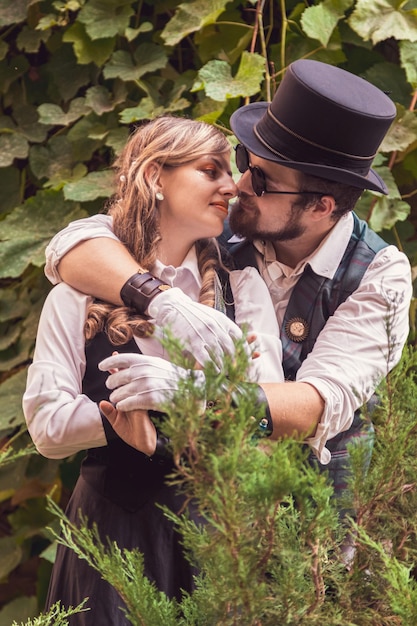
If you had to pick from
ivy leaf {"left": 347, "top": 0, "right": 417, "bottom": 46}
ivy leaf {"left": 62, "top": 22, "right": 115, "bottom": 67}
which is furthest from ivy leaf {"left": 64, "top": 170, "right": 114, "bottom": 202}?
ivy leaf {"left": 347, "top": 0, "right": 417, "bottom": 46}

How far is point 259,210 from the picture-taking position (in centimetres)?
159

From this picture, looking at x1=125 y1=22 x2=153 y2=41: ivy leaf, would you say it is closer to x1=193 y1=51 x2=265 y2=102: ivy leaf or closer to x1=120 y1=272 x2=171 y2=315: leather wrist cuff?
x1=193 y1=51 x2=265 y2=102: ivy leaf

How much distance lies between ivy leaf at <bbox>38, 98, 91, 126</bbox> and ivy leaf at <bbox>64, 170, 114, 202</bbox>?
20 cm

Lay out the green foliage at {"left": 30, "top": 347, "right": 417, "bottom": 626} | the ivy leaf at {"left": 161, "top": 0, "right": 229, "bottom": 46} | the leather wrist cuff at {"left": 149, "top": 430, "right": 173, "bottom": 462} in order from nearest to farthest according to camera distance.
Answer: the green foliage at {"left": 30, "top": 347, "right": 417, "bottom": 626}
the leather wrist cuff at {"left": 149, "top": 430, "right": 173, "bottom": 462}
the ivy leaf at {"left": 161, "top": 0, "right": 229, "bottom": 46}

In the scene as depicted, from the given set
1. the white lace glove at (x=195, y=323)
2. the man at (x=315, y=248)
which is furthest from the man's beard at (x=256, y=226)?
the white lace glove at (x=195, y=323)

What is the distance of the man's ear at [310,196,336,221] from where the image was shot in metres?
1.60

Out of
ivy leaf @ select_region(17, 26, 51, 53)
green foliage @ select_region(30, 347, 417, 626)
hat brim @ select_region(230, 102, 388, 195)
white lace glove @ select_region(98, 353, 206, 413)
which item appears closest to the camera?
green foliage @ select_region(30, 347, 417, 626)

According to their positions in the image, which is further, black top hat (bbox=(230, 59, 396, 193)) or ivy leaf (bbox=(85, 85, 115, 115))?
ivy leaf (bbox=(85, 85, 115, 115))

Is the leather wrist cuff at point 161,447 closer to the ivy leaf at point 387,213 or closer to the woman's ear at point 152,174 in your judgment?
the woman's ear at point 152,174

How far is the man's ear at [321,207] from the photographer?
1596 millimetres

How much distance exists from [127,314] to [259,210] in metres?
0.29

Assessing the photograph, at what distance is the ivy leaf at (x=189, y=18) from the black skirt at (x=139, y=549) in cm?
138

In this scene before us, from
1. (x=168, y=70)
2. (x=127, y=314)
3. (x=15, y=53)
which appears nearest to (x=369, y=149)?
(x=127, y=314)

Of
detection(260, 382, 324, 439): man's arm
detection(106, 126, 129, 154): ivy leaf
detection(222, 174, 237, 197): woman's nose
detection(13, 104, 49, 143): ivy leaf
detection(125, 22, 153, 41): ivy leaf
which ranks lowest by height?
detection(13, 104, 49, 143): ivy leaf
